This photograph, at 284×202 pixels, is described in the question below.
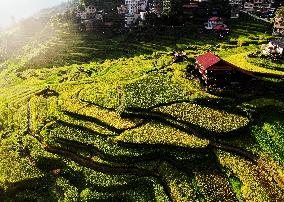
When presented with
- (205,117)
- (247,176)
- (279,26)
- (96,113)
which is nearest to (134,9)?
(279,26)

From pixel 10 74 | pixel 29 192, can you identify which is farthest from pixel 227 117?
pixel 10 74

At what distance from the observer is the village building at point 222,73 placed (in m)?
61.2

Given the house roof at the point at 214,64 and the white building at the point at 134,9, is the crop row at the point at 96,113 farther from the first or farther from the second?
the white building at the point at 134,9

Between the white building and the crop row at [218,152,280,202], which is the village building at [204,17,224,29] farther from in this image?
the crop row at [218,152,280,202]

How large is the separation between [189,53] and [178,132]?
34356mm

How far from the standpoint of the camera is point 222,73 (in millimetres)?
61344

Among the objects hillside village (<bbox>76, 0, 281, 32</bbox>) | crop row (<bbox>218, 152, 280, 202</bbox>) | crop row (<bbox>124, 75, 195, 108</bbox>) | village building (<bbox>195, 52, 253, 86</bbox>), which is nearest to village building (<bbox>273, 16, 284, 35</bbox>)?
hillside village (<bbox>76, 0, 281, 32</bbox>)

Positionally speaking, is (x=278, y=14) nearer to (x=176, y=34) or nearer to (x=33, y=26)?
(x=176, y=34)

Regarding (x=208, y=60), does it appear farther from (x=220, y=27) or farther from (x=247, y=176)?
(x=220, y=27)

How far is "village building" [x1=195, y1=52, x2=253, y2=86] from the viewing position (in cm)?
6125

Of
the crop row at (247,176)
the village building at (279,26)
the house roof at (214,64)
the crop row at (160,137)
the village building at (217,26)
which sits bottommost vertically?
the crop row at (247,176)

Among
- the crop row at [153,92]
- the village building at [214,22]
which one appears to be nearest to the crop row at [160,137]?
the crop row at [153,92]

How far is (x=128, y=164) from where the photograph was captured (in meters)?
50.9

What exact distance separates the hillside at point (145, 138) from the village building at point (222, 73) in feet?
7.20
